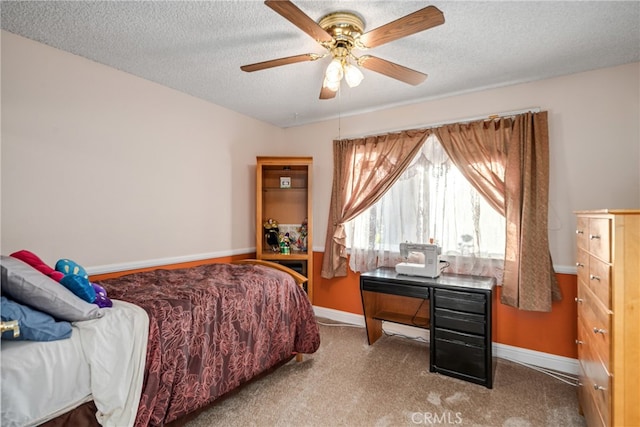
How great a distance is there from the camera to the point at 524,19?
1.88 meters

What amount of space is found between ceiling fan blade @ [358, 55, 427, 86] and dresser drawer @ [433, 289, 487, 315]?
5.44 ft

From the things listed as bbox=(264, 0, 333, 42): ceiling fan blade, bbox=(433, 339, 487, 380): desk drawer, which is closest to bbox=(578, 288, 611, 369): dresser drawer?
bbox=(433, 339, 487, 380): desk drawer

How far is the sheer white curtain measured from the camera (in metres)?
2.91

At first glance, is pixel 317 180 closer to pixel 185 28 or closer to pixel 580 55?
pixel 185 28

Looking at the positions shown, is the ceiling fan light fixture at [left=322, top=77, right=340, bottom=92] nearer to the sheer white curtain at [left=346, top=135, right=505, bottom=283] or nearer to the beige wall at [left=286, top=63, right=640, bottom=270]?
the sheer white curtain at [left=346, top=135, right=505, bottom=283]

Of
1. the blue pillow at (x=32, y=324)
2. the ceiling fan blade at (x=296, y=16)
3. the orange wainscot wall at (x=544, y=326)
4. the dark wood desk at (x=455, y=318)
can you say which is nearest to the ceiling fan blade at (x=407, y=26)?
the ceiling fan blade at (x=296, y=16)

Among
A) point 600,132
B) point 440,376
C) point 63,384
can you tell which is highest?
point 600,132

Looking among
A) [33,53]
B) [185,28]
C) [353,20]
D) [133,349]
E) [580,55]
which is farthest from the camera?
[580,55]

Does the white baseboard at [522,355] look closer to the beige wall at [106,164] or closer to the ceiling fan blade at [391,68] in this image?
the beige wall at [106,164]

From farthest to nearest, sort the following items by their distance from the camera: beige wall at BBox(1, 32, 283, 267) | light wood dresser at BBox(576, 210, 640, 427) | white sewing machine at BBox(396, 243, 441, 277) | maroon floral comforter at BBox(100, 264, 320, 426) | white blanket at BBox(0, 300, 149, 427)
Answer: white sewing machine at BBox(396, 243, 441, 277), beige wall at BBox(1, 32, 283, 267), maroon floral comforter at BBox(100, 264, 320, 426), light wood dresser at BBox(576, 210, 640, 427), white blanket at BBox(0, 300, 149, 427)

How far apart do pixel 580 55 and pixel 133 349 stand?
3448mm

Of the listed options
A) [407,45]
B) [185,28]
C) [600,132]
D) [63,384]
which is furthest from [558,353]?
[185,28]

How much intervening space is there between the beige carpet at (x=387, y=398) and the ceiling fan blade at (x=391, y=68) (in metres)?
2.20

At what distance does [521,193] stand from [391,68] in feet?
5.28
